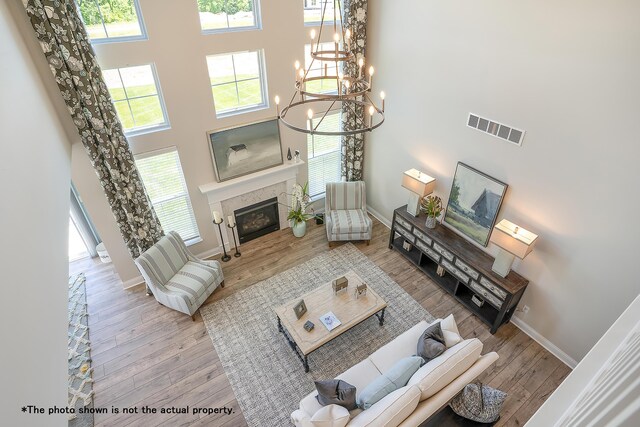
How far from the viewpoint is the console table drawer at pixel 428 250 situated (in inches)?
210

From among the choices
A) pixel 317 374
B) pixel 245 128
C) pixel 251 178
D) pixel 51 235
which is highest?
pixel 51 235

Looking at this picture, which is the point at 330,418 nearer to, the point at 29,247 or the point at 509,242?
the point at 29,247

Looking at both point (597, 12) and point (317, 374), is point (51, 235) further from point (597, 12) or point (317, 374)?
point (597, 12)

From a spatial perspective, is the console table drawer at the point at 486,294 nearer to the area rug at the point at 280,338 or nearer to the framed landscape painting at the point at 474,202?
the framed landscape painting at the point at 474,202

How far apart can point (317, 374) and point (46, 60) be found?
482 cm

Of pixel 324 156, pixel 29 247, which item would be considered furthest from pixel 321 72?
pixel 29 247

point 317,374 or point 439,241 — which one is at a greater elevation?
point 439,241

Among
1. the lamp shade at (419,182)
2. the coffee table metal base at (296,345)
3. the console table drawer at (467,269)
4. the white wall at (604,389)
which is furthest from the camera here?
the lamp shade at (419,182)

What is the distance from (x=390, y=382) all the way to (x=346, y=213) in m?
3.45

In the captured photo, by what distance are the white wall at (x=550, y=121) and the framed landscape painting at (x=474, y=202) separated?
124 mm

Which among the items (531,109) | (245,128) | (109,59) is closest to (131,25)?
(109,59)

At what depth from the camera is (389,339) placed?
4707 mm

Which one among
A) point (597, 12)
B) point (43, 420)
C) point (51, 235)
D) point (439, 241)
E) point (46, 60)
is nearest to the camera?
point (43, 420)

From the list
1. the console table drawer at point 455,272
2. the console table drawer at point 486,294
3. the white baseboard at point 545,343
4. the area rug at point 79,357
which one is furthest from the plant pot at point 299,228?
the white baseboard at point 545,343
